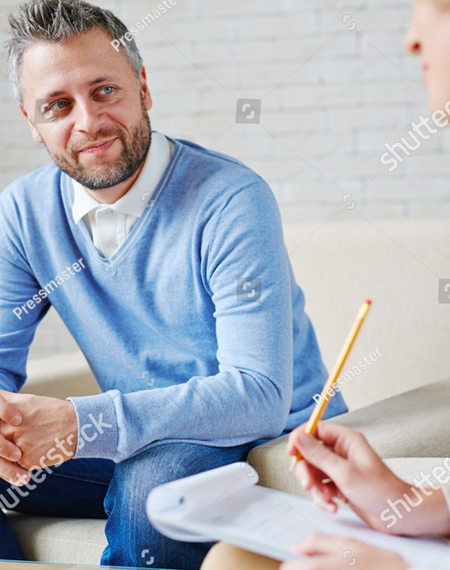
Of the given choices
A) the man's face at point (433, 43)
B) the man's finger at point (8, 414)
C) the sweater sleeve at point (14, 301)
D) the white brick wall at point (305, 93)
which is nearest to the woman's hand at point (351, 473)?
the man's face at point (433, 43)

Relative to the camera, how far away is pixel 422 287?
132cm

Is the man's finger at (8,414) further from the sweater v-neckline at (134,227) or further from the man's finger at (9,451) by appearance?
the sweater v-neckline at (134,227)

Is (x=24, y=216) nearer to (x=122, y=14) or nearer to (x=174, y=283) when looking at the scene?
(x=174, y=283)

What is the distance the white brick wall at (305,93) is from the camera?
208cm

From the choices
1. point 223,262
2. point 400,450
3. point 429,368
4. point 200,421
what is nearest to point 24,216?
point 223,262

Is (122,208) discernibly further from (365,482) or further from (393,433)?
(365,482)

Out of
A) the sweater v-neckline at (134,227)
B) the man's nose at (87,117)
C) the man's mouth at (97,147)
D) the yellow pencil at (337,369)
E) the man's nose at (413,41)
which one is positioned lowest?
the yellow pencil at (337,369)

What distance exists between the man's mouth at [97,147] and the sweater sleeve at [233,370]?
0.71 ft

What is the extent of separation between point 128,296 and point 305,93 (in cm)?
131

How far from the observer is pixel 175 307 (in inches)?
→ 41.1

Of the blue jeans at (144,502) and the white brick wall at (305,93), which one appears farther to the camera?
the white brick wall at (305,93)

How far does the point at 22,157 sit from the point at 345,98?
1.12 metres

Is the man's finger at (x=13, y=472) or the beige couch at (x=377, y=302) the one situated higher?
the beige couch at (x=377, y=302)

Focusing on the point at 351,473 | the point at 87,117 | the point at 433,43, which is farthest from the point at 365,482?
the point at 87,117
